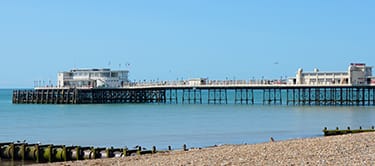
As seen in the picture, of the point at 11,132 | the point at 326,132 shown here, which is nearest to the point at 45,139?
the point at 11,132

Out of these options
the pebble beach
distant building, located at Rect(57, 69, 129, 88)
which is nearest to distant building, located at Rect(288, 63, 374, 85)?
distant building, located at Rect(57, 69, 129, 88)

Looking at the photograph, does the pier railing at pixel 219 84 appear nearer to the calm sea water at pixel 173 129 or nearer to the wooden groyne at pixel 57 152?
the calm sea water at pixel 173 129

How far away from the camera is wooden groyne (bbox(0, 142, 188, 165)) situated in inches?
999

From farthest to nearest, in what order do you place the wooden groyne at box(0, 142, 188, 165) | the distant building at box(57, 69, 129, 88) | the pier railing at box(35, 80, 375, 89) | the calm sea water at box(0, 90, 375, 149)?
1. the distant building at box(57, 69, 129, 88)
2. the pier railing at box(35, 80, 375, 89)
3. the calm sea water at box(0, 90, 375, 149)
4. the wooden groyne at box(0, 142, 188, 165)

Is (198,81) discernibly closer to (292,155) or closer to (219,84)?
(219,84)

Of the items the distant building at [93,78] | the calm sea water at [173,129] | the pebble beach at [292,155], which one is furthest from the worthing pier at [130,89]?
the pebble beach at [292,155]

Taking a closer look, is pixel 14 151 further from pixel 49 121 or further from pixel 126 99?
pixel 126 99

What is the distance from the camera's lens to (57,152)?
1071 inches

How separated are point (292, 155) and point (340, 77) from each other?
54.0 metres

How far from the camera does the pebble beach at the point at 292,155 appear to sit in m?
17.1

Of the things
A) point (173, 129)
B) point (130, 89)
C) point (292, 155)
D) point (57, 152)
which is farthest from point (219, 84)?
point (292, 155)

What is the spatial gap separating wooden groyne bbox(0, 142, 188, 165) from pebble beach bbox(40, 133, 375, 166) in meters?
3.71

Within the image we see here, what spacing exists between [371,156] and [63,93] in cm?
7838

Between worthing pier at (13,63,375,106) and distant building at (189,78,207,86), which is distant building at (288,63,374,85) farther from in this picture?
distant building at (189,78,207,86)
